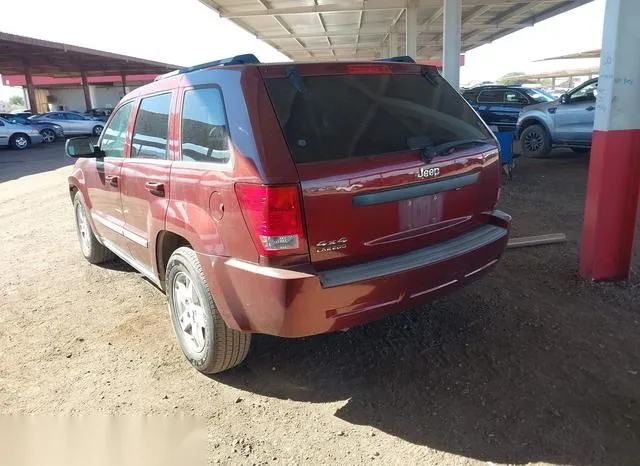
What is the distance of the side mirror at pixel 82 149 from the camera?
4633 mm

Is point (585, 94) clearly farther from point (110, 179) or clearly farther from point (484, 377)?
point (110, 179)

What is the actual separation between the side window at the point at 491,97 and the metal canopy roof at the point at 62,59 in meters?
19.6

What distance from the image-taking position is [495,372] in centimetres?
324

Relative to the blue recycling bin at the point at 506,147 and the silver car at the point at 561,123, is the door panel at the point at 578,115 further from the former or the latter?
the blue recycling bin at the point at 506,147

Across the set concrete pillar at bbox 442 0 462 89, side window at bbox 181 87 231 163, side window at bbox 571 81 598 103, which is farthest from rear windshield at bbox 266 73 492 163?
concrete pillar at bbox 442 0 462 89

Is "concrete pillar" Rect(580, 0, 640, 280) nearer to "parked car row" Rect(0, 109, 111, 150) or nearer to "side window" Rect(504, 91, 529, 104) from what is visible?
"side window" Rect(504, 91, 529, 104)

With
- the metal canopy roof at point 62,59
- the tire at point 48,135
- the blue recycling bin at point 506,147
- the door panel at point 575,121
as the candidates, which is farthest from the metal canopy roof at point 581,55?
the tire at point 48,135

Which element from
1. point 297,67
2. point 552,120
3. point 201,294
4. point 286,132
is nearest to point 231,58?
point 297,67

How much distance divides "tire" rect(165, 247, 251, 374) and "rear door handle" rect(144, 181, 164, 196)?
44cm

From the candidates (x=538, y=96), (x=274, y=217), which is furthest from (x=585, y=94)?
(x=274, y=217)

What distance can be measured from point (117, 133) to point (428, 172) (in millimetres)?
2865

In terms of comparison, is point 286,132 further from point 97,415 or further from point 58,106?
point 58,106

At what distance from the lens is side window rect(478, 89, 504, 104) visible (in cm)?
1538

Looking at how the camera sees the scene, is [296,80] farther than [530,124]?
No
